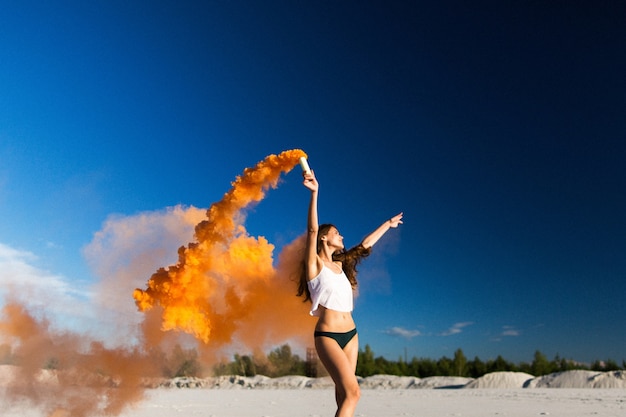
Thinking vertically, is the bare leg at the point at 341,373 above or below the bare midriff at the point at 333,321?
below

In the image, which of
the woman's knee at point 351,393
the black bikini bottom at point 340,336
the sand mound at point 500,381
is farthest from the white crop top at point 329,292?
the sand mound at point 500,381

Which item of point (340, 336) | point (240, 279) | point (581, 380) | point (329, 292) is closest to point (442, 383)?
point (581, 380)

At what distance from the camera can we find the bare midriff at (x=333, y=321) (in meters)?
7.18

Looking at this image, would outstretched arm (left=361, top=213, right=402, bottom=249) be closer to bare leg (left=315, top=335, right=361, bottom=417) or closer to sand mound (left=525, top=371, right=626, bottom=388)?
bare leg (left=315, top=335, right=361, bottom=417)

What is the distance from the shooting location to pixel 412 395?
32.8 metres

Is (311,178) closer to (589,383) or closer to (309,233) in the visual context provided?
(309,233)

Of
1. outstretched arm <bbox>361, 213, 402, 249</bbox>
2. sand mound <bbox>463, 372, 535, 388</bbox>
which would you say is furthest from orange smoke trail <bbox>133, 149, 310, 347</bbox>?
sand mound <bbox>463, 372, 535, 388</bbox>

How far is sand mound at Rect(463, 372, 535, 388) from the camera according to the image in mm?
44562

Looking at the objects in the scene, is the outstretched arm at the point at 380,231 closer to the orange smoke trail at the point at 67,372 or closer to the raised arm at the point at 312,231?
the raised arm at the point at 312,231

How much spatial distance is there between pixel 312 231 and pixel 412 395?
2827 centimetres

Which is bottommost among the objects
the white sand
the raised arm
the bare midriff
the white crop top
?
the white sand

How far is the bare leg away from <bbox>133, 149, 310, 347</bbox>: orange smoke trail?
6351 mm

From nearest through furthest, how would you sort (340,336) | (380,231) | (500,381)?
1. (340,336)
2. (380,231)
3. (500,381)

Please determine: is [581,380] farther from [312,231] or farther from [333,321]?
[312,231]
